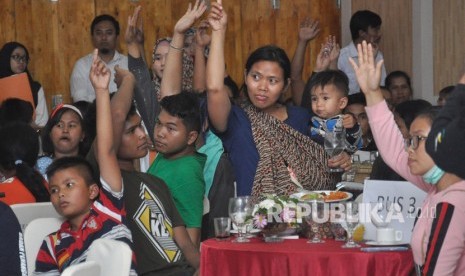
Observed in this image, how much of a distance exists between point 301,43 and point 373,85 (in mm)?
3594

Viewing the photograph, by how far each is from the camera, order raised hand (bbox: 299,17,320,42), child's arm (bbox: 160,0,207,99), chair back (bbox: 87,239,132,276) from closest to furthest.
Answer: chair back (bbox: 87,239,132,276) → child's arm (bbox: 160,0,207,99) → raised hand (bbox: 299,17,320,42)

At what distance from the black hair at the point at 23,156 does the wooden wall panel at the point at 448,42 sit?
15.1ft

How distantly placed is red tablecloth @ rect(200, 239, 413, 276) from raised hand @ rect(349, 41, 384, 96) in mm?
654

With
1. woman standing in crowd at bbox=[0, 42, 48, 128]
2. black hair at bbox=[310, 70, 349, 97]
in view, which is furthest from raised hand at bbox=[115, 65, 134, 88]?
woman standing in crowd at bbox=[0, 42, 48, 128]

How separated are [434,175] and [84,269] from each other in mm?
1288

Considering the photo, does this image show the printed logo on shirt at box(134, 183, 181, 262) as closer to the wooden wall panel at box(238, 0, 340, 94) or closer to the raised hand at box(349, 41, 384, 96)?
the raised hand at box(349, 41, 384, 96)

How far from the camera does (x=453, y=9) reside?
9.83m

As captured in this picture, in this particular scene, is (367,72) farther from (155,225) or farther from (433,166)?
(155,225)

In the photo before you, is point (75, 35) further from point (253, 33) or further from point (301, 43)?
point (301, 43)

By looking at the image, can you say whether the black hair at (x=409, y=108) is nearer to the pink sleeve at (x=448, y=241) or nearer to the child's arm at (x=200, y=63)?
the child's arm at (x=200, y=63)

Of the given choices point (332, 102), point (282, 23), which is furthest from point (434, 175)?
point (282, 23)

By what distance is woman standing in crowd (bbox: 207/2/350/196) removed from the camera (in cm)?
548

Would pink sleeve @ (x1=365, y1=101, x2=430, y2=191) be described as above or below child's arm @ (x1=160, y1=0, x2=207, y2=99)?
below

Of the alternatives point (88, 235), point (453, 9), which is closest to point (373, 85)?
point (88, 235)
